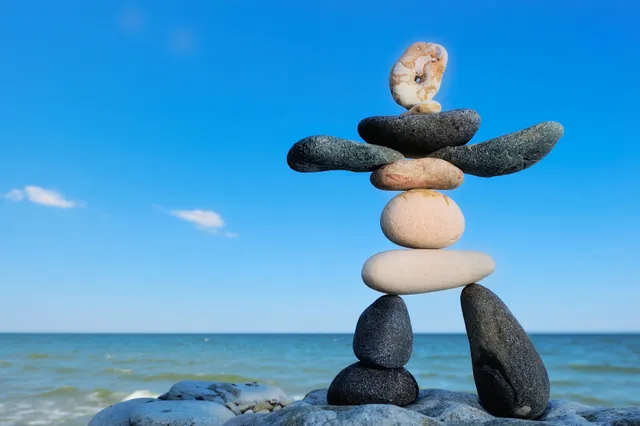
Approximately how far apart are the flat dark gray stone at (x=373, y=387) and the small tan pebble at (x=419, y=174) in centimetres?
184

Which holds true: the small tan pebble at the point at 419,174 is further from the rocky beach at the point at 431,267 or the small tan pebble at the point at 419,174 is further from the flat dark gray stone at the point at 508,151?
the flat dark gray stone at the point at 508,151

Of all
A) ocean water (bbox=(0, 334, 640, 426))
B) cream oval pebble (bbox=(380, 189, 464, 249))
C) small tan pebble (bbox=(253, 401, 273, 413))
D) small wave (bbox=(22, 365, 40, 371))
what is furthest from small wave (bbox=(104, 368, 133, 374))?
cream oval pebble (bbox=(380, 189, 464, 249))

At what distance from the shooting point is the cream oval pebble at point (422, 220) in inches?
228

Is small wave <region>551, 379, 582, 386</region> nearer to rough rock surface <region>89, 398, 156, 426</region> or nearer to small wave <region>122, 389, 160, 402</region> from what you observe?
small wave <region>122, 389, 160, 402</region>

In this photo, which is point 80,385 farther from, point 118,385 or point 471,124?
point 471,124

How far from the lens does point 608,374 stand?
19.4m

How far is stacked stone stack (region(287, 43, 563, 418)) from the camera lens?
5664 millimetres

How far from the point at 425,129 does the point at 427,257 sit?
4.21 ft

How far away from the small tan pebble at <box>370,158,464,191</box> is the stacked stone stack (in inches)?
0.4

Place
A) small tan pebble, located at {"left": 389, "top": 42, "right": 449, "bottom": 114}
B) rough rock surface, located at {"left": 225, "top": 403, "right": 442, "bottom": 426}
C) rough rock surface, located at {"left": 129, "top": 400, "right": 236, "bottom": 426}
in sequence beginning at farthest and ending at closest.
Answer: rough rock surface, located at {"left": 129, "top": 400, "right": 236, "bottom": 426}, small tan pebble, located at {"left": 389, "top": 42, "right": 449, "bottom": 114}, rough rock surface, located at {"left": 225, "top": 403, "right": 442, "bottom": 426}

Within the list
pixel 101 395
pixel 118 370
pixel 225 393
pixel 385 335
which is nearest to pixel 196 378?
pixel 118 370

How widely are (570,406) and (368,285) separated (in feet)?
7.95

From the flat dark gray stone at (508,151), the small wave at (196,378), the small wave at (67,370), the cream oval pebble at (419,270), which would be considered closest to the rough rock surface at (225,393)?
the cream oval pebble at (419,270)

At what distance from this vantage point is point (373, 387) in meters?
5.61
